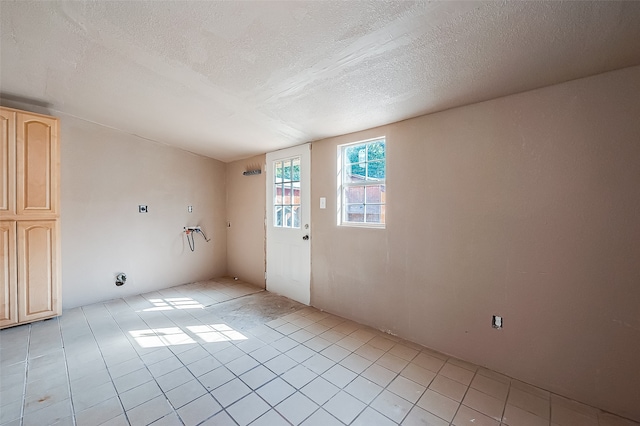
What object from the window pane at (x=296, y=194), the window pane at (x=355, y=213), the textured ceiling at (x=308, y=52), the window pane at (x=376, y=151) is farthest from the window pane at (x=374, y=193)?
the window pane at (x=296, y=194)

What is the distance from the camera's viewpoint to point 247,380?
6.28 feet

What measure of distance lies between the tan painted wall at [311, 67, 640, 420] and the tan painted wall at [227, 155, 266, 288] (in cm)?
216

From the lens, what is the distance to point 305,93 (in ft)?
7.06

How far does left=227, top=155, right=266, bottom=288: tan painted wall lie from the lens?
13.7ft

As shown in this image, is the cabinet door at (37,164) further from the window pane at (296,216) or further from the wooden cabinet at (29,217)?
the window pane at (296,216)

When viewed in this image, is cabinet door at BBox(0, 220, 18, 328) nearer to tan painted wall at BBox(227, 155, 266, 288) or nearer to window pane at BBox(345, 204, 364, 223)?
tan painted wall at BBox(227, 155, 266, 288)

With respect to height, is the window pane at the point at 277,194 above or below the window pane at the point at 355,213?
above

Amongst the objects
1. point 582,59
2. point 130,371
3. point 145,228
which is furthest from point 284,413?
point 145,228

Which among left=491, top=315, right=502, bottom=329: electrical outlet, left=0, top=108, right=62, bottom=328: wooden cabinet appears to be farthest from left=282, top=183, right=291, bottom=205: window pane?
left=491, top=315, right=502, bottom=329: electrical outlet

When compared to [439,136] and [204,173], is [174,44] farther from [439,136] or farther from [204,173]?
[204,173]

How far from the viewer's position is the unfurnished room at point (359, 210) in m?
1.52

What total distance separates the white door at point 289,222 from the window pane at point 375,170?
2.83 ft

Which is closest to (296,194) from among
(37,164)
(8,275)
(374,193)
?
(374,193)

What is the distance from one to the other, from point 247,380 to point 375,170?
2250mm
